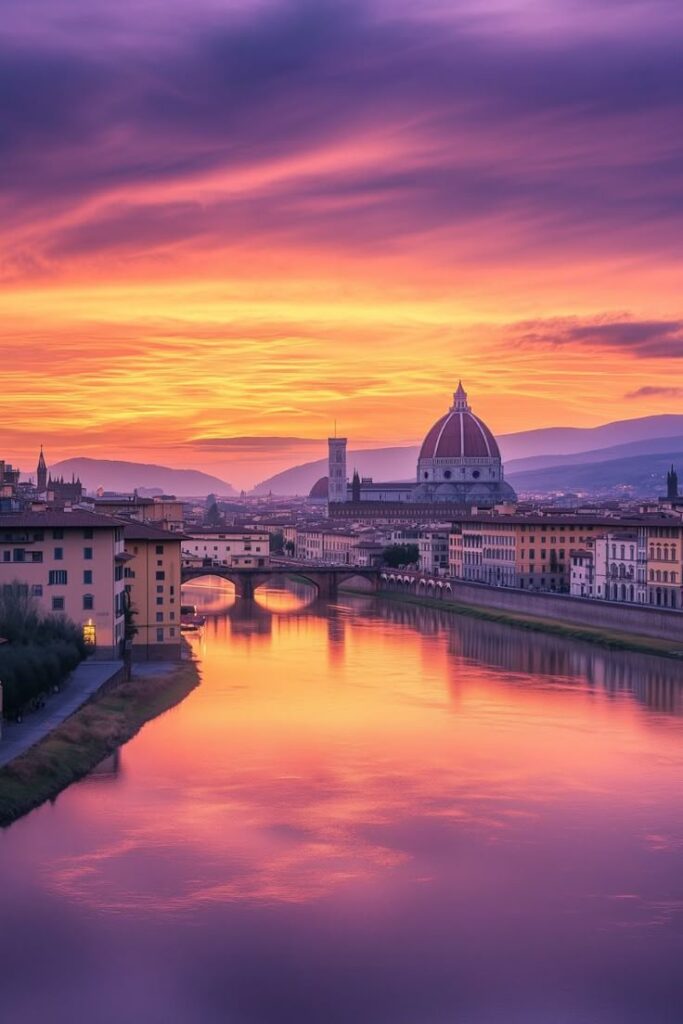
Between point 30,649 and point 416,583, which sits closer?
point 30,649

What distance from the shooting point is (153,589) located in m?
38.5

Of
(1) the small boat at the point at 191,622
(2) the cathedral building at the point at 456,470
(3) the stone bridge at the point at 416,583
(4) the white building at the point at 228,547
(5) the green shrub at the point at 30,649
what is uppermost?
(2) the cathedral building at the point at 456,470

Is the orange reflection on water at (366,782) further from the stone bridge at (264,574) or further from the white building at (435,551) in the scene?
the white building at (435,551)

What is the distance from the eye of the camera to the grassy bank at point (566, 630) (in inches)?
1647

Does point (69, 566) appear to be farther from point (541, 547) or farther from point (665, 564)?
point (541, 547)

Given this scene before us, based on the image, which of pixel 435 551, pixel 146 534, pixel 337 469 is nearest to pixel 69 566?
pixel 146 534

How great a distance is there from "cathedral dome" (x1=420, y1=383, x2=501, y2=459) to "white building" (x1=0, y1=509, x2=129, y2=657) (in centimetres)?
10736

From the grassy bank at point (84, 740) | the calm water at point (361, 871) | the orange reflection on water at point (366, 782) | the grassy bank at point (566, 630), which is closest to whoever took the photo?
the calm water at point (361, 871)

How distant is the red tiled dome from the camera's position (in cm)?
14112

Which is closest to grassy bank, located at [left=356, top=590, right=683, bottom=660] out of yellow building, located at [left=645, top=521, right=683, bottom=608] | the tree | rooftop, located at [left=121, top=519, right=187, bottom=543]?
yellow building, located at [left=645, top=521, right=683, bottom=608]

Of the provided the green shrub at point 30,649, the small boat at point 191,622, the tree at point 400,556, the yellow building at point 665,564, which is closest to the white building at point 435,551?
the tree at point 400,556

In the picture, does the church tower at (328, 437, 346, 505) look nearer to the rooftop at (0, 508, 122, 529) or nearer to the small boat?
the small boat

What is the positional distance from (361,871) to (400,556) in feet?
198

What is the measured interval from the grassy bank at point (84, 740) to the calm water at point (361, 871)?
0.30 metres
